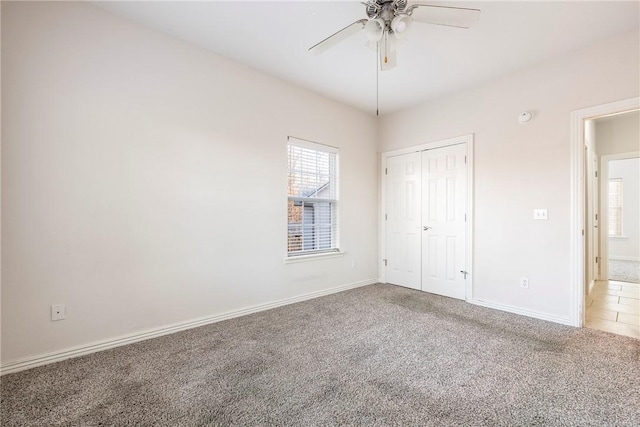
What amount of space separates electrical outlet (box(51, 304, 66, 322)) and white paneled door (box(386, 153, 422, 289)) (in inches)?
151

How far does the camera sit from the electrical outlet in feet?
6.85

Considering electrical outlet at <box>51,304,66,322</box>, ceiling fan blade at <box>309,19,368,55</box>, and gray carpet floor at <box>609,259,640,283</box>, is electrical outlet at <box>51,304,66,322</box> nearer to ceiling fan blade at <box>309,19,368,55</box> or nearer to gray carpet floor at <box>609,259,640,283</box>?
ceiling fan blade at <box>309,19,368,55</box>

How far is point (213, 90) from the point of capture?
287 cm

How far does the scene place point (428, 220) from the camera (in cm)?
400

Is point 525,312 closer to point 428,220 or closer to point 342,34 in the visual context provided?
point 428,220

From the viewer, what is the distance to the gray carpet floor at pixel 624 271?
15.3 ft

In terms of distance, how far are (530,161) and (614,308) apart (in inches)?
78.6

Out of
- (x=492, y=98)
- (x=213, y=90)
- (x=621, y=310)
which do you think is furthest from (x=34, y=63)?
(x=621, y=310)

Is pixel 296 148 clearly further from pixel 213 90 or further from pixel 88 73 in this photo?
pixel 88 73

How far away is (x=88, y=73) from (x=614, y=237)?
9.62 meters

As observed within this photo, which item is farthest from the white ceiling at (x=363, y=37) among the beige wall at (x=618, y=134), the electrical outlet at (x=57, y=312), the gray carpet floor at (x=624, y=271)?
the gray carpet floor at (x=624, y=271)

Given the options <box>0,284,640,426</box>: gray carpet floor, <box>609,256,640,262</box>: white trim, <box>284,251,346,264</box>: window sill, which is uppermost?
<box>284,251,346,264</box>: window sill

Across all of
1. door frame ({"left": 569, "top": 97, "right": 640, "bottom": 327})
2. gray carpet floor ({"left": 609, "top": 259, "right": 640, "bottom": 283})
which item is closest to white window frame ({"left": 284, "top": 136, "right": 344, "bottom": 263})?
door frame ({"left": 569, "top": 97, "right": 640, "bottom": 327})

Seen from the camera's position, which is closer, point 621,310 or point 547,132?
point 547,132
